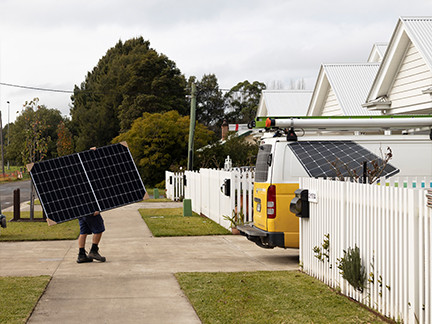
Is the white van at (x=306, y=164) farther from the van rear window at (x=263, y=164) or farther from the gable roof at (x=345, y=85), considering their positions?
the gable roof at (x=345, y=85)

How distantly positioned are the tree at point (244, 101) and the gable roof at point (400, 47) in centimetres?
6640

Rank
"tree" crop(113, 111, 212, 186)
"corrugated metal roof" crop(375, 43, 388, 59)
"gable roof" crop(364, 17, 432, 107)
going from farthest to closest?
"tree" crop(113, 111, 212, 186)
"corrugated metal roof" crop(375, 43, 388, 59)
"gable roof" crop(364, 17, 432, 107)

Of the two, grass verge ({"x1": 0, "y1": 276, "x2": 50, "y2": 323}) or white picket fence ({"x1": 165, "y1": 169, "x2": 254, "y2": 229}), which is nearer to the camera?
grass verge ({"x1": 0, "y1": 276, "x2": 50, "y2": 323})

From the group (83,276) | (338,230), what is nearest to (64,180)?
(83,276)

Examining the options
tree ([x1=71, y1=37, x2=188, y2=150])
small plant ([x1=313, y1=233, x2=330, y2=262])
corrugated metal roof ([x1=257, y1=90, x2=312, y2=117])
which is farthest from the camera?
tree ([x1=71, y1=37, x2=188, y2=150])

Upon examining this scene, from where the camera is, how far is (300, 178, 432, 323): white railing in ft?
19.9

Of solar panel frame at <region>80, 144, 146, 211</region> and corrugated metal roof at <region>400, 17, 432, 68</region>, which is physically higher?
corrugated metal roof at <region>400, 17, 432, 68</region>

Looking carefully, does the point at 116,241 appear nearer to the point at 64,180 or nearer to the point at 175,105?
the point at 64,180

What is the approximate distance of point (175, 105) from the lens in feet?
217

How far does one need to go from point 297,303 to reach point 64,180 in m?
5.29

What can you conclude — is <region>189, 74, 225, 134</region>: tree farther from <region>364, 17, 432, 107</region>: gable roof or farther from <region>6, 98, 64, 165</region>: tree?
<region>364, 17, 432, 107</region>: gable roof

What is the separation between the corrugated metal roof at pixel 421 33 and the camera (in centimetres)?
1338

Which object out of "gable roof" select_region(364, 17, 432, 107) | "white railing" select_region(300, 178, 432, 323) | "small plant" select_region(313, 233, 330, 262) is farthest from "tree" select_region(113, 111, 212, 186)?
"white railing" select_region(300, 178, 432, 323)

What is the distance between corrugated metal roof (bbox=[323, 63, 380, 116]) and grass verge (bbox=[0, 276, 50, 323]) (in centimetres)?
1252
